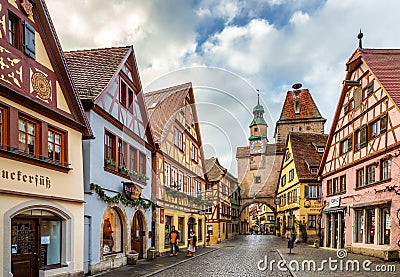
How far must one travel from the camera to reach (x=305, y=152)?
3953 centimetres

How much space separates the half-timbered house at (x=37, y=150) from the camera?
9875 mm

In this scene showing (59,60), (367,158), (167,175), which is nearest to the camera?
(59,60)

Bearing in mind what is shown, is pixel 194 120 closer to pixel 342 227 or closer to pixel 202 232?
pixel 202 232

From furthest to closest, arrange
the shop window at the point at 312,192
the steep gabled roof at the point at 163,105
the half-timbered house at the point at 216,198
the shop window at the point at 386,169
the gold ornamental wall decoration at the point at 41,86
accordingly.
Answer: the half-timbered house at the point at 216,198 < the shop window at the point at 312,192 < the steep gabled roof at the point at 163,105 < the shop window at the point at 386,169 < the gold ornamental wall decoration at the point at 41,86

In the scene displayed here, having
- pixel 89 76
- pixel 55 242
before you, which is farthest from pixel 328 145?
pixel 55 242

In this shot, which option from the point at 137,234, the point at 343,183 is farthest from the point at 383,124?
the point at 137,234

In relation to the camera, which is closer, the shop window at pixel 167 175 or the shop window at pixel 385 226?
the shop window at pixel 385 226

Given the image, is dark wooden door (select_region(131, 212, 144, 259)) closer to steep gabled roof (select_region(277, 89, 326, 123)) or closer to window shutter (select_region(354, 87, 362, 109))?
window shutter (select_region(354, 87, 362, 109))

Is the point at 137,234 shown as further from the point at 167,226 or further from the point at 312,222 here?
the point at 312,222

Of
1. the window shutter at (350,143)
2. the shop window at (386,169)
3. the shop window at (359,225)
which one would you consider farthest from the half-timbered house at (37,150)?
the window shutter at (350,143)

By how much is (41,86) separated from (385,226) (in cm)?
1632

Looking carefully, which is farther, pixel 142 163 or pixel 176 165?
pixel 176 165

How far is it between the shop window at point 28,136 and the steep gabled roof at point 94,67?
10.0ft

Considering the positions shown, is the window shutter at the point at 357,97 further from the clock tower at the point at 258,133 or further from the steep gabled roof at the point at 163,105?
A: the clock tower at the point at 258,133
